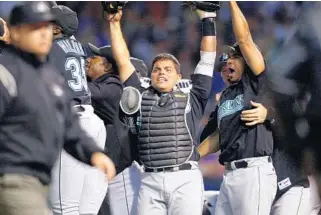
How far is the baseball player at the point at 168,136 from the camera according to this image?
5.35 meters

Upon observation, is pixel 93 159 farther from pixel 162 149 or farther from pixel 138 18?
pixel 138 18

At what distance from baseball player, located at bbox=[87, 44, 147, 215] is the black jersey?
330 mm

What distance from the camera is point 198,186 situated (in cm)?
541

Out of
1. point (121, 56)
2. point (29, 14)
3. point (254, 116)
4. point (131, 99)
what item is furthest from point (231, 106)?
point (29, 14)

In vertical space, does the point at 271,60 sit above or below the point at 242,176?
above

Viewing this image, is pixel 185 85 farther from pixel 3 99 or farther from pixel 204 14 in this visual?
pixel 3 99

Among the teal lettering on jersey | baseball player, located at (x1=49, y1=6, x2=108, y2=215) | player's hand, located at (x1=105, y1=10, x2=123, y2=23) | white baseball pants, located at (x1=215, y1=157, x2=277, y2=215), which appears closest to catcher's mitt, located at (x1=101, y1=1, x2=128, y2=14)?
player's hand, located at (x1=105, y1=10, x2=123, y2=23)

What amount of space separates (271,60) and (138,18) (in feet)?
15.2

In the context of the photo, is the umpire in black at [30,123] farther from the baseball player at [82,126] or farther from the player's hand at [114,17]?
the player's hand at [114,17]

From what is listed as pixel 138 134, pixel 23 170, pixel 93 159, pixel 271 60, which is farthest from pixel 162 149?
pixel 271 60

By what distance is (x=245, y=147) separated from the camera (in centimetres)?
541

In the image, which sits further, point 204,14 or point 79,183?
point 204,14

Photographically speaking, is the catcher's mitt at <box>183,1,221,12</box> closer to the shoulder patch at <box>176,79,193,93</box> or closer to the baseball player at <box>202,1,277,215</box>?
the baseball player at <box>202,1,277,215</box>

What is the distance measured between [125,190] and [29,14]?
7.20 ft
